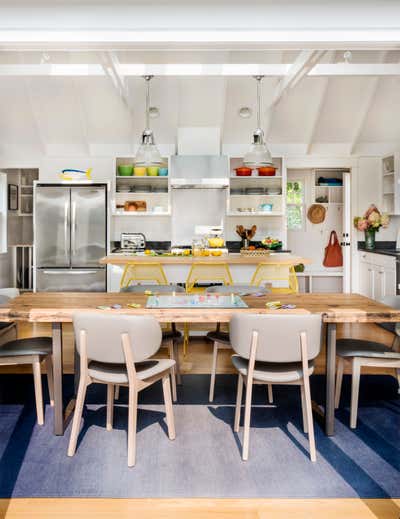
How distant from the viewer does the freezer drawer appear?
7.03 meters

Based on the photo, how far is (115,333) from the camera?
2.65 m

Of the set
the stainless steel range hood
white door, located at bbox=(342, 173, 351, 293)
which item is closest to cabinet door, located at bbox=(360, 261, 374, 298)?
white door, located at bbox=(342, 173, 351, 293)

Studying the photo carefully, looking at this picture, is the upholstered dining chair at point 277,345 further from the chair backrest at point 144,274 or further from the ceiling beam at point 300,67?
the ceiling beam at point 300,67

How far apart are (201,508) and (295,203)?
733 centimetres

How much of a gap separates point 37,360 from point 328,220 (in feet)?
23.0

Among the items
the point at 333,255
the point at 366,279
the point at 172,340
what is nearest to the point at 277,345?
the point at 172,340

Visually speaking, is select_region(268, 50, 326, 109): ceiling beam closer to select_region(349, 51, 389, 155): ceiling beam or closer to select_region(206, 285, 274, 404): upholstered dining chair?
select_region(349, 51, 389, 155): ceiling beam

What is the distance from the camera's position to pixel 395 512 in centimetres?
220

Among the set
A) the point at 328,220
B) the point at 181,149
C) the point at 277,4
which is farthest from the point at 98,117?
the point at 277,4

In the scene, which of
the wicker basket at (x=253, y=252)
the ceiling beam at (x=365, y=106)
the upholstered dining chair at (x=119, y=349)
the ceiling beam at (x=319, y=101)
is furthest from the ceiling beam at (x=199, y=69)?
the upholstered dining chair at (x=119, y=349)

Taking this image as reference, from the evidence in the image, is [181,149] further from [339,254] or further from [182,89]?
[339,254]

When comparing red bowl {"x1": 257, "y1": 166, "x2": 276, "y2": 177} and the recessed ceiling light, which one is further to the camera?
red bowl {"x1": 257, "y1": 166, "x2": 276, "y2": 177}

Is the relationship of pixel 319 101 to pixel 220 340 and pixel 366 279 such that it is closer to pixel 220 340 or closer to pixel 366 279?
pixel 366 279

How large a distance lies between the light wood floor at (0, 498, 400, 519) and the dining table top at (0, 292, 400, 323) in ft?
3.22
